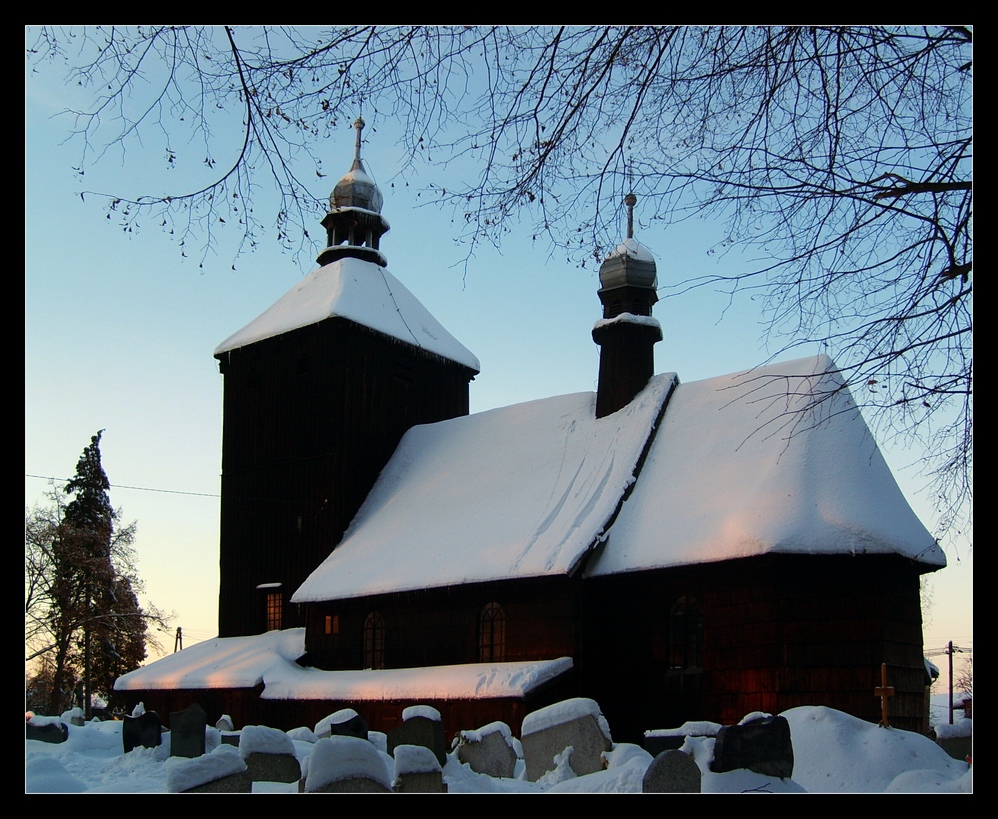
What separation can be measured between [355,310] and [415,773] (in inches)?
613

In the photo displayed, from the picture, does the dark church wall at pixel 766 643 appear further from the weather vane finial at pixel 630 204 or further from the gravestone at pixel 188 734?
the gravestone at pixel 188 734

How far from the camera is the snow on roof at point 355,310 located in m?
23.3

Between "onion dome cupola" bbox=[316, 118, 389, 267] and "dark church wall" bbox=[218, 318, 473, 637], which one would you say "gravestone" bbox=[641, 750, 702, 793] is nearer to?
"dark church wall" bbox=[218, 318, 473, 637]

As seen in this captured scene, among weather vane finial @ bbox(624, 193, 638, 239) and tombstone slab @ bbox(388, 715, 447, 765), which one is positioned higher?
weather vane finial @ bbox(624, 193, 638, 239)

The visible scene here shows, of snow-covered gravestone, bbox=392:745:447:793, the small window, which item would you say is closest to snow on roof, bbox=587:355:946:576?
snow-covered gravestone, bbox=392:745:447:793

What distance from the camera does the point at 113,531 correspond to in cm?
3725

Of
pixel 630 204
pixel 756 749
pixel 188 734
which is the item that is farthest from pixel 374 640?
pixel 756 749

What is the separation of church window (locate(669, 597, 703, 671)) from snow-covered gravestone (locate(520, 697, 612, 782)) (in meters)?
5.18

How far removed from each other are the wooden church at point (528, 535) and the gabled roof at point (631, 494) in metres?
0.05

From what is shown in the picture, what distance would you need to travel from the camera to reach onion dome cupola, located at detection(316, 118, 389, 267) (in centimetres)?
2575

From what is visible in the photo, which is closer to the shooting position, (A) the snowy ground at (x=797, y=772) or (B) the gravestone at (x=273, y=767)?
(A) the snowy ground at (x=797, y=772)

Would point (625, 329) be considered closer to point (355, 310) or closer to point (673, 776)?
point (355, 310)

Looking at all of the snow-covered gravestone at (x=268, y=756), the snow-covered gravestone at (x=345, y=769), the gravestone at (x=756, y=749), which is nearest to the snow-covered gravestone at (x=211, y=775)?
the snow-covered gravestone at (x=345, y=769)
